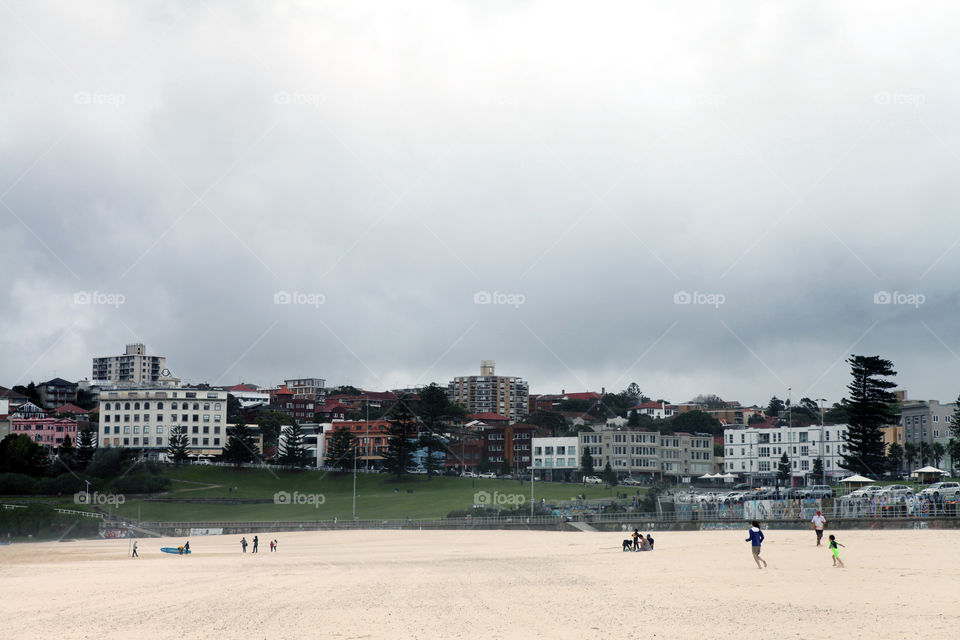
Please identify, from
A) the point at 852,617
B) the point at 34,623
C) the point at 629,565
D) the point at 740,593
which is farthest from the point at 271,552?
the point at 852,617

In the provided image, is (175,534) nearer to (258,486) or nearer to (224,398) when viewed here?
(258,486)

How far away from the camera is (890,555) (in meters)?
25.4

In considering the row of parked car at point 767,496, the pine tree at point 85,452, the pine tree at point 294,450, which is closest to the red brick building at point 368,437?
the pine tree at point 294,450

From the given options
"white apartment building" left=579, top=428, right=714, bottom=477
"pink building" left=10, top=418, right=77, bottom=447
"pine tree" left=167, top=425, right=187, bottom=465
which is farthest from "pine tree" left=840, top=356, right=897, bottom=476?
"pink building" left=10, top=418, right=77, bottom=447

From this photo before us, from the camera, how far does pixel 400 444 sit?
3812 inches

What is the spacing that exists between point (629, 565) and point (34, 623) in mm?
15753

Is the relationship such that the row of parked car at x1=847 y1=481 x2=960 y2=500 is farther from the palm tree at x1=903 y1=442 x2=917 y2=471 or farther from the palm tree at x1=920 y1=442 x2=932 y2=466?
the palm tree at x1=903 y1=442 x2=917 y2=471

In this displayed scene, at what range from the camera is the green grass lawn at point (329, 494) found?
75.9 metres

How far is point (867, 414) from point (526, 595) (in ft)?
209

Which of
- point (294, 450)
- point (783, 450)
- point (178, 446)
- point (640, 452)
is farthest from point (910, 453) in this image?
point (178, 446)

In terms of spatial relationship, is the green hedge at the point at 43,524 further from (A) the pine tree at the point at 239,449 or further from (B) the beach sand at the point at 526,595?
(A) the pine tree at the point at 239,449

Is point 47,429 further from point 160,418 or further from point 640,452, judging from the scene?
point 640,452

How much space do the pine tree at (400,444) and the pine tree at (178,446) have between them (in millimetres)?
25662

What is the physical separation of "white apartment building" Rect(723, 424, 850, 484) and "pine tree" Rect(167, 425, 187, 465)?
211 ft
